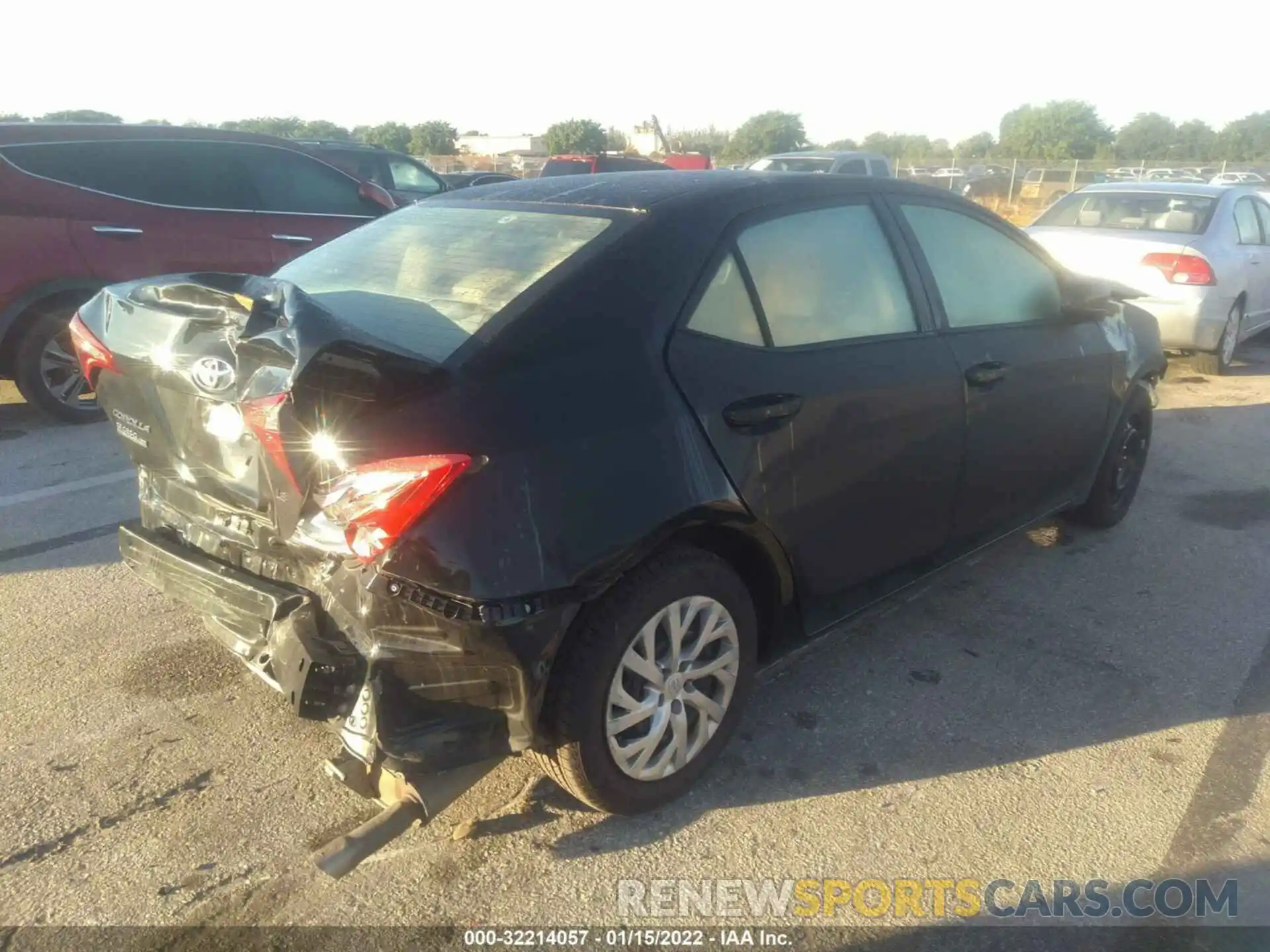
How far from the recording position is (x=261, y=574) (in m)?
2.58

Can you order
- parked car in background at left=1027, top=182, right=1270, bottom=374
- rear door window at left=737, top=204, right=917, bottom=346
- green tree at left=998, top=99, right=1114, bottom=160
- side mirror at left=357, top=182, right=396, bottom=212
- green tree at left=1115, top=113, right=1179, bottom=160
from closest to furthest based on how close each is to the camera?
rear door window at left=737, top=204, right=917, bottom=346 → side mirror at left=357, top=182, right=396, bottom=212 → parked car in background at left=1027, top=182, right=1270, bottom=374 → green tree at left=998, top=99, right=1114, bottom=160 → green tree at left=1115, top=113, right=1179, bottom=160

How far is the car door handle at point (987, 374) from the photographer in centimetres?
360

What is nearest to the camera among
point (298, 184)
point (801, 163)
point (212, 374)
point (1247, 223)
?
point (212, 374)

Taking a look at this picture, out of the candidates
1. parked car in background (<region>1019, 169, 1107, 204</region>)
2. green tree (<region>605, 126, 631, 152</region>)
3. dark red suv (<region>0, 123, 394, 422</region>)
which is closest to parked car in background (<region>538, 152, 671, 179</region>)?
dark red suv (<region>0, 123, 394, 422</region>)

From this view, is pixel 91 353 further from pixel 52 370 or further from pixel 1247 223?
pixel 1247 223

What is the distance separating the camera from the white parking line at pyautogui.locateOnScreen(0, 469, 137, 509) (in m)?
5.08

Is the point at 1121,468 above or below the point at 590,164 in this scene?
below

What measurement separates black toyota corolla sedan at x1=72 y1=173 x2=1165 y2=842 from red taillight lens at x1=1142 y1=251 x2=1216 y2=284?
216 inches

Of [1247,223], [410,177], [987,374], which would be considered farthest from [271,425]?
[410,177]

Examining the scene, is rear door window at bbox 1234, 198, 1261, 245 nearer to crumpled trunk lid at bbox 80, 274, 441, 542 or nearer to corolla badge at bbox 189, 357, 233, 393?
crumpled trunk lid at bbox 80, 274, 441, 542

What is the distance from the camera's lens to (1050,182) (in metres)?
34.3

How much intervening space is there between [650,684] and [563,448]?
73 cm

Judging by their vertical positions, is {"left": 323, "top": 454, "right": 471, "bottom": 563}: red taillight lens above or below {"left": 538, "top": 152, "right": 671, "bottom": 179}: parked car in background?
below

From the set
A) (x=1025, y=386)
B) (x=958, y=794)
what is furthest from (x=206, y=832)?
(x=1025, y=386)
